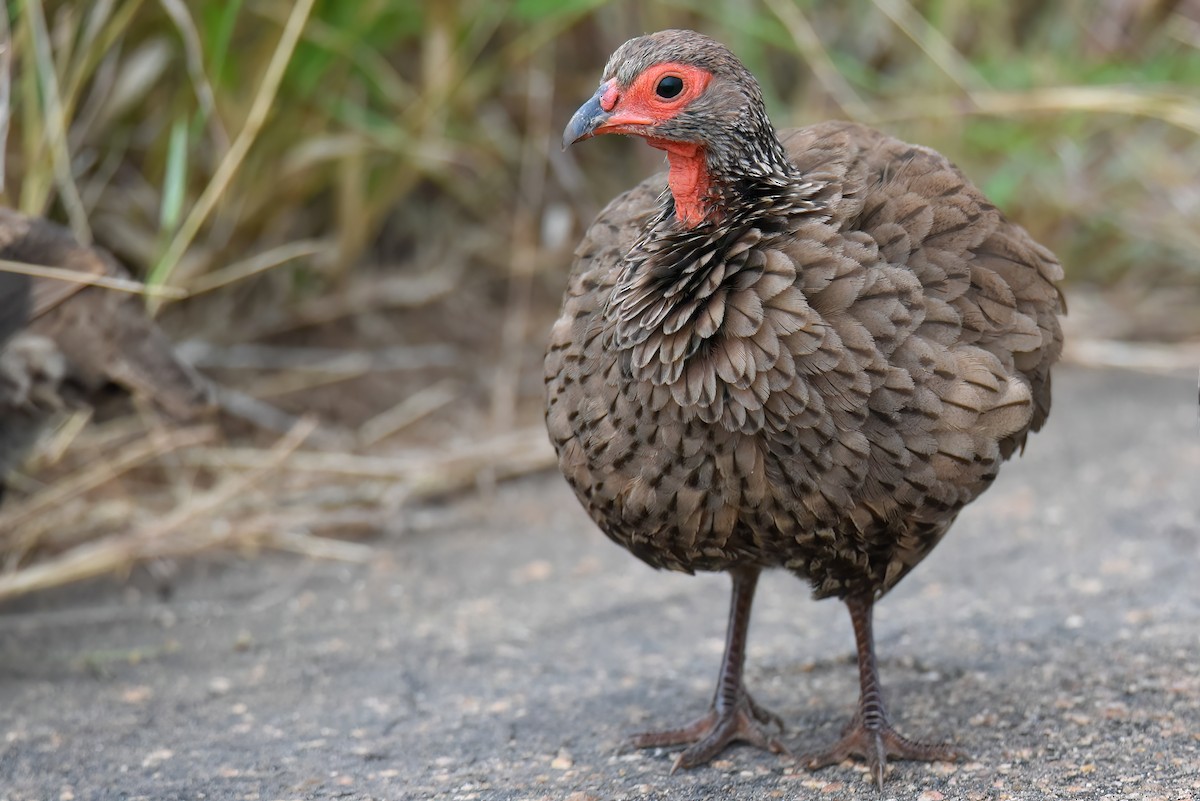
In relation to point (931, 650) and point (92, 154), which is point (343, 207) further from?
point (931, 650)

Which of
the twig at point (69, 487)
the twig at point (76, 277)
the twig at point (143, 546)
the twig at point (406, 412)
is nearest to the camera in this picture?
the twig at point (76, 277)

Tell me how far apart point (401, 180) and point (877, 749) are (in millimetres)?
3069

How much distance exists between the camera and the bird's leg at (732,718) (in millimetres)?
3012

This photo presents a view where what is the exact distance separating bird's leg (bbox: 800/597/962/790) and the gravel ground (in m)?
0.03

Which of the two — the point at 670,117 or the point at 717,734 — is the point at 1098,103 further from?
the point at 717,734

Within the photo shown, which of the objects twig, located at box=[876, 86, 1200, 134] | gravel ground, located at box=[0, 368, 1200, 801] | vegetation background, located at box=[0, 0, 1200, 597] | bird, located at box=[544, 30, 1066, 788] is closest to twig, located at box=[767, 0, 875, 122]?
vegetation background, located at box=[0, 0, 1200, 597]

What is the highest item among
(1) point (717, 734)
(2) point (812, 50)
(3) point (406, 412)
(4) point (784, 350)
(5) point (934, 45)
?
(5) point (934, 45)

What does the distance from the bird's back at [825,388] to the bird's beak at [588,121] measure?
0.86ft

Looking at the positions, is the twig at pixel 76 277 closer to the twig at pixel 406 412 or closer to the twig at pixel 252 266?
the twig at pixel 252 266

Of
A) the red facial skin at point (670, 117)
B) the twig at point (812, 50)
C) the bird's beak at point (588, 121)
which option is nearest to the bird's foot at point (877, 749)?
the red facial skin at point (670, 117)

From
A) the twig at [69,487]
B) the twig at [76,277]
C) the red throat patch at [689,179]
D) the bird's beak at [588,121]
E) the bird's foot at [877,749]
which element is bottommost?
the bird's foot at [877,749]

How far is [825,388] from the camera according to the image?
2.53 metres

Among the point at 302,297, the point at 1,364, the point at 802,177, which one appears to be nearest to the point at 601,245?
the point at 802,177

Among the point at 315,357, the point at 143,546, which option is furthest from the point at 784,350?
the point at 315,357
